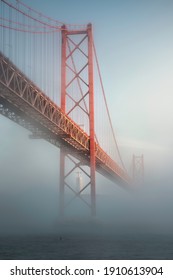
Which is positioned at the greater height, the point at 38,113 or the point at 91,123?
the point at 91,123

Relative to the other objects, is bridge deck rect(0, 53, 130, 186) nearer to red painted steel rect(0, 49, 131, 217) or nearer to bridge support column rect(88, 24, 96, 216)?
red painted steel rect(0, 49, 131, 217)

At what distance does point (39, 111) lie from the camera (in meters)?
35.1

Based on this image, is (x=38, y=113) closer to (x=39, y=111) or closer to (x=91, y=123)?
(x=39, y=111)

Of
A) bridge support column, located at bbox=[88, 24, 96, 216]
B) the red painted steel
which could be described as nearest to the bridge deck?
the red painted steel

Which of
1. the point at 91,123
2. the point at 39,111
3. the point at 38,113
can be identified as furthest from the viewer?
the point at 91,123

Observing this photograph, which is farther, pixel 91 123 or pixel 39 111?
pixel 91 123

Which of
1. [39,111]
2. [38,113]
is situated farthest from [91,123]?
[39,111]

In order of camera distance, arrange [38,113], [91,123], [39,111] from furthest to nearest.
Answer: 1. [91,123]
2. [38,113]
3. [39,111]

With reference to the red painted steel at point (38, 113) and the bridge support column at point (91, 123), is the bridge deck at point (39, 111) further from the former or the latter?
the bridge support column at point (91, 123)

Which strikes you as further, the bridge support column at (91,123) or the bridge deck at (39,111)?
the bridge support column at (91,123)

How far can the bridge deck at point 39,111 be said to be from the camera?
1192 inches

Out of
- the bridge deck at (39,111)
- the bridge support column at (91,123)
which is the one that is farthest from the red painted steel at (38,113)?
the bridge support column at (91,123)
